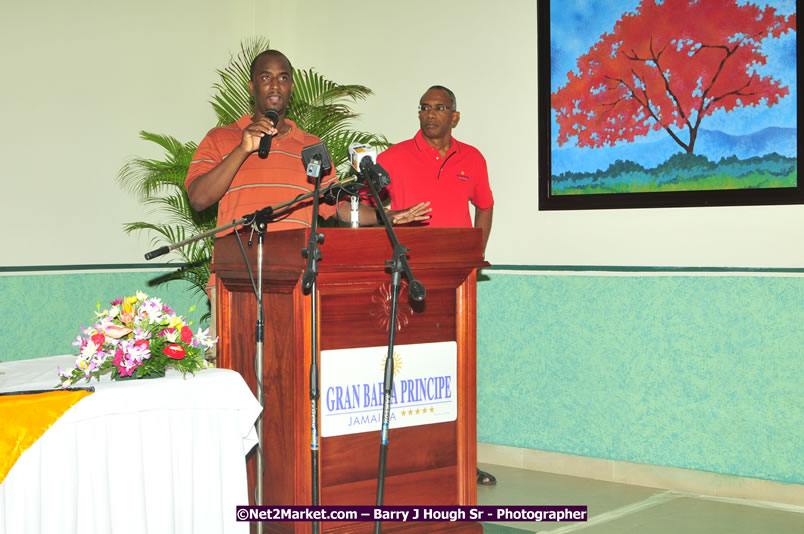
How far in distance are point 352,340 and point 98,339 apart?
785mm

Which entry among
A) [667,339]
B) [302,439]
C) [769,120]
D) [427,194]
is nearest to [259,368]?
[302,439]

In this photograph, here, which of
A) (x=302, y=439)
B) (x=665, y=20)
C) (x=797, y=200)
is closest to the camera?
(x=302, y=439)

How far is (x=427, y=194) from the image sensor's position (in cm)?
460

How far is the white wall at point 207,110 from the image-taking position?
4.84 metres

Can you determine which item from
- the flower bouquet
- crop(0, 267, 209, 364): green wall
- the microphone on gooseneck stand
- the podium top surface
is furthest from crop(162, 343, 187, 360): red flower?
crop(0, 267, 209, 364): green wall

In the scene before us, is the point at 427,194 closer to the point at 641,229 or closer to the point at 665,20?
the point at 641,229

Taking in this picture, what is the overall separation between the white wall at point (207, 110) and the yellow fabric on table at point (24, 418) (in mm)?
2845

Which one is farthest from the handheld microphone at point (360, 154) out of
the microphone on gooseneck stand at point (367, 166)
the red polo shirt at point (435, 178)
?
the red polo shirt at point (435, 178)

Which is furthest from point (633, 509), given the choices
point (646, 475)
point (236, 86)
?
point (236, 86)

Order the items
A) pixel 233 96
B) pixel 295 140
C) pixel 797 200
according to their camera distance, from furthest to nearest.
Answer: pixel 233 96
pixel 797 200
pixel 295 140

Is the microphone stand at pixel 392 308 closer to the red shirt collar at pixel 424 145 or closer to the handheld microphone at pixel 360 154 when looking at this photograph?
the handheld microphone at pixel 360 154

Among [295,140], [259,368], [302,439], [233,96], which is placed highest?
[233,96]

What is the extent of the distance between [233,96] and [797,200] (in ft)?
11.2

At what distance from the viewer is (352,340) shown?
9.58 feet
